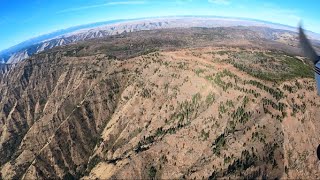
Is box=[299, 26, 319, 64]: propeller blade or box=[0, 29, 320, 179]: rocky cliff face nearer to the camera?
box=[299, 26, 319, 64]: propeller blade

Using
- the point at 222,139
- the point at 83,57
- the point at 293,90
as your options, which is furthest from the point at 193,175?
the point at 83,57

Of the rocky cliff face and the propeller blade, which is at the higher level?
the propeller blade

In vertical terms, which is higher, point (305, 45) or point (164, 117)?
point (305, 45)

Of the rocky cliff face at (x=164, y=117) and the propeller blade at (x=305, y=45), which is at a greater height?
the propeller blade at (x=305, y=45)

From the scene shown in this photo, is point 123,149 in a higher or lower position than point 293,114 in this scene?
lower

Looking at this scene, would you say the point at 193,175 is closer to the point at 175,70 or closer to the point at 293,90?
the point at 293,90

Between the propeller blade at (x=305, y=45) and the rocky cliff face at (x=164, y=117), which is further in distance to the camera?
the rocky cliff face at (x=164, y=117)

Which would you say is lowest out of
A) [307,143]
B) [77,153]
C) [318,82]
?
[77,153]

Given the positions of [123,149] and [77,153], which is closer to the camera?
[123,149]
